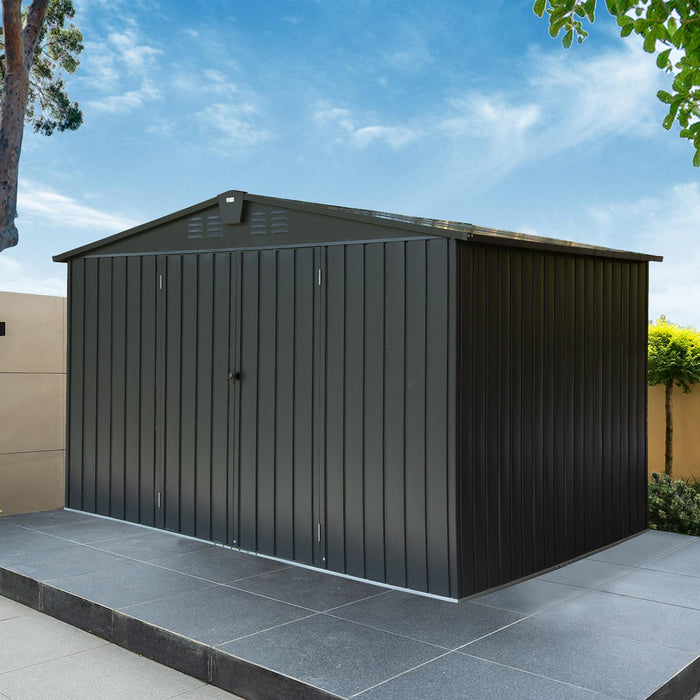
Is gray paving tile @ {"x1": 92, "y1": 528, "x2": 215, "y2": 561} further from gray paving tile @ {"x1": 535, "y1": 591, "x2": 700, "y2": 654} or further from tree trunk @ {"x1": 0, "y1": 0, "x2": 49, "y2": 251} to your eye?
tree trunk @ {"x1": 0, "y1": 0, "x2": 49, "y2": 251}

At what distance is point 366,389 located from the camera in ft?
14.3

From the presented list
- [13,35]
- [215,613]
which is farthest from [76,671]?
[13,35]

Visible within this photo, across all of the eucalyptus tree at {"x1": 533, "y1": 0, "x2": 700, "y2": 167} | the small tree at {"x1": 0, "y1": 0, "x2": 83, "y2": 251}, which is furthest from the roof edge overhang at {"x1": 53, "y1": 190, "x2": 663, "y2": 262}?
the small tree at {"x1": 0, "y1": 0, "x2": 83, "y2": 251}

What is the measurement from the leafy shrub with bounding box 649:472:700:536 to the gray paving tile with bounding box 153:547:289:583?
315 centimetres

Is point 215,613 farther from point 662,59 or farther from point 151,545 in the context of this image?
point 662,59

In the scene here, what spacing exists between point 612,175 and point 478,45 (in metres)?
4.86

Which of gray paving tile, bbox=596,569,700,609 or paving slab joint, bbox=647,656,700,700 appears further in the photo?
gray paving tile, bbox=596,569,700,609

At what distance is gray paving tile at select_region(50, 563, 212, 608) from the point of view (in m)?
3.97

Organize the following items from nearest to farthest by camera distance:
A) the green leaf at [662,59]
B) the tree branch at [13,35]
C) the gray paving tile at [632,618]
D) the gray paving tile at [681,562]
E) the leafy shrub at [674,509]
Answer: the gray paving tile at [632,618] → the green leaf at [662,59] → the gray paving tile at [681,562] → the leafy shrub at [674,509] → the tree branch at [13,35]

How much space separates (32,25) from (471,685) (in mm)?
10728

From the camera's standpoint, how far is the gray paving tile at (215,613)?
3486 mm

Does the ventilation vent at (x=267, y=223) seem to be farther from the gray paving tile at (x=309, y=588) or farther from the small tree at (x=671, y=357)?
the small tree at (x=671, y=357)

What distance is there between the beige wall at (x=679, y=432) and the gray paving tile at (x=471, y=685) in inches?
253

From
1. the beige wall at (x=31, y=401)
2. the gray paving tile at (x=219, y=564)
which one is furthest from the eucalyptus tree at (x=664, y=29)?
the beige wall at (x=31, y=401)
